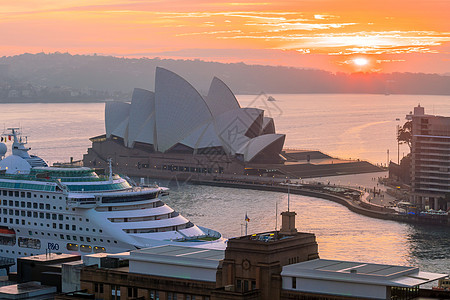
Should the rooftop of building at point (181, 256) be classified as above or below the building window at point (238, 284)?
above

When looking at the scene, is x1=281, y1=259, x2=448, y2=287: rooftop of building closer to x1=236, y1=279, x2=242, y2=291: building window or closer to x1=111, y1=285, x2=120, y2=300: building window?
x1=236, y1=279, x2=242, y2=291: building window

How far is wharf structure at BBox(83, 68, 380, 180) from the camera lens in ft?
230

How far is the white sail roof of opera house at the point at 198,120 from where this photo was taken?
70438 mm

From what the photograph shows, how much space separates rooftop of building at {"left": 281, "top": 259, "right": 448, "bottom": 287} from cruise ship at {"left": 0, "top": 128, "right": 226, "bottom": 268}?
10.8m

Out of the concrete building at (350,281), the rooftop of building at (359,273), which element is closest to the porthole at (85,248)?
the rooftop of building at (359,273)

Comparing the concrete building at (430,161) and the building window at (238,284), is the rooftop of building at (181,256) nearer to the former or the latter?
the building window at (238,284)

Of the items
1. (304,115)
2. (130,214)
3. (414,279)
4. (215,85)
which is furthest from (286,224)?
(304,115)

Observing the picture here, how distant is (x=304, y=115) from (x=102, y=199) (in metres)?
131

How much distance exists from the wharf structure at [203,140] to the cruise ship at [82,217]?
33.3 m

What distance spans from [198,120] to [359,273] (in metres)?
50.0

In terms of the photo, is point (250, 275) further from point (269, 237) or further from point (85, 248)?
point (85, 248)

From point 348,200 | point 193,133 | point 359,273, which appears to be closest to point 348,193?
point 348,200

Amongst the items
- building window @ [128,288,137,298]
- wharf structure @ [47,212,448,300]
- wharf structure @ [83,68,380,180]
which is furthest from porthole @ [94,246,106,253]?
wharf structure @ [83,68,380,180]

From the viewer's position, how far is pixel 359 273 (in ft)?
70.0
